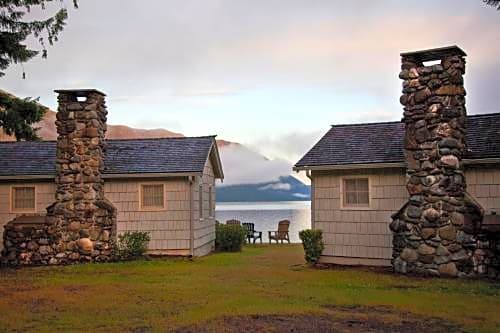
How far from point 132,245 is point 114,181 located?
2419 mm

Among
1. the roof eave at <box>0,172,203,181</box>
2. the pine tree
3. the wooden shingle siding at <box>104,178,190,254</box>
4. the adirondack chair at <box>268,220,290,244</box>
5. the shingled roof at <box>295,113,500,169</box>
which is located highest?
the pine tree

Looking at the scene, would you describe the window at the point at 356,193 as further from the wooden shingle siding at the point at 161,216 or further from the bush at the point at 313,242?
the wooden shingle siding at the point at 161,216

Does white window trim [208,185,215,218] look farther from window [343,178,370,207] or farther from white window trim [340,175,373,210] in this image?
window [343,178,370,207]

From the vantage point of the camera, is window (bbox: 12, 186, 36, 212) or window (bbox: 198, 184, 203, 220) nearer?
window (bbox: 12, 186, 36, 212)

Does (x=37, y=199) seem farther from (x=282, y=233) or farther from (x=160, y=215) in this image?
(x=282, y=233)

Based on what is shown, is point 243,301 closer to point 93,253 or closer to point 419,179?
point 419,179

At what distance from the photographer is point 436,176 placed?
14211 mm

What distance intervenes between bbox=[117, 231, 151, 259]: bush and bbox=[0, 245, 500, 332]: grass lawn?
140 centimetres

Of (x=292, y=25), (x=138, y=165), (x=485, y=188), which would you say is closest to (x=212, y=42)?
(x=292, y=25)

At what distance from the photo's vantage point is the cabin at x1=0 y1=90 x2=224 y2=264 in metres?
18.5

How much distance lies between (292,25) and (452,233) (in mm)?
9264

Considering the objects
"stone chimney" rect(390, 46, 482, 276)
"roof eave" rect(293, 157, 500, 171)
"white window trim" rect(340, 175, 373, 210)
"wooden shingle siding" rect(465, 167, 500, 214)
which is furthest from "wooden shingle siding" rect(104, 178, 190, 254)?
"wooden shingle siding" rect(465, 167, 500, 214)

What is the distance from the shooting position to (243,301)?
11.1 metres

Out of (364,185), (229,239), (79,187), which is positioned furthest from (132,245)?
(364,185)
